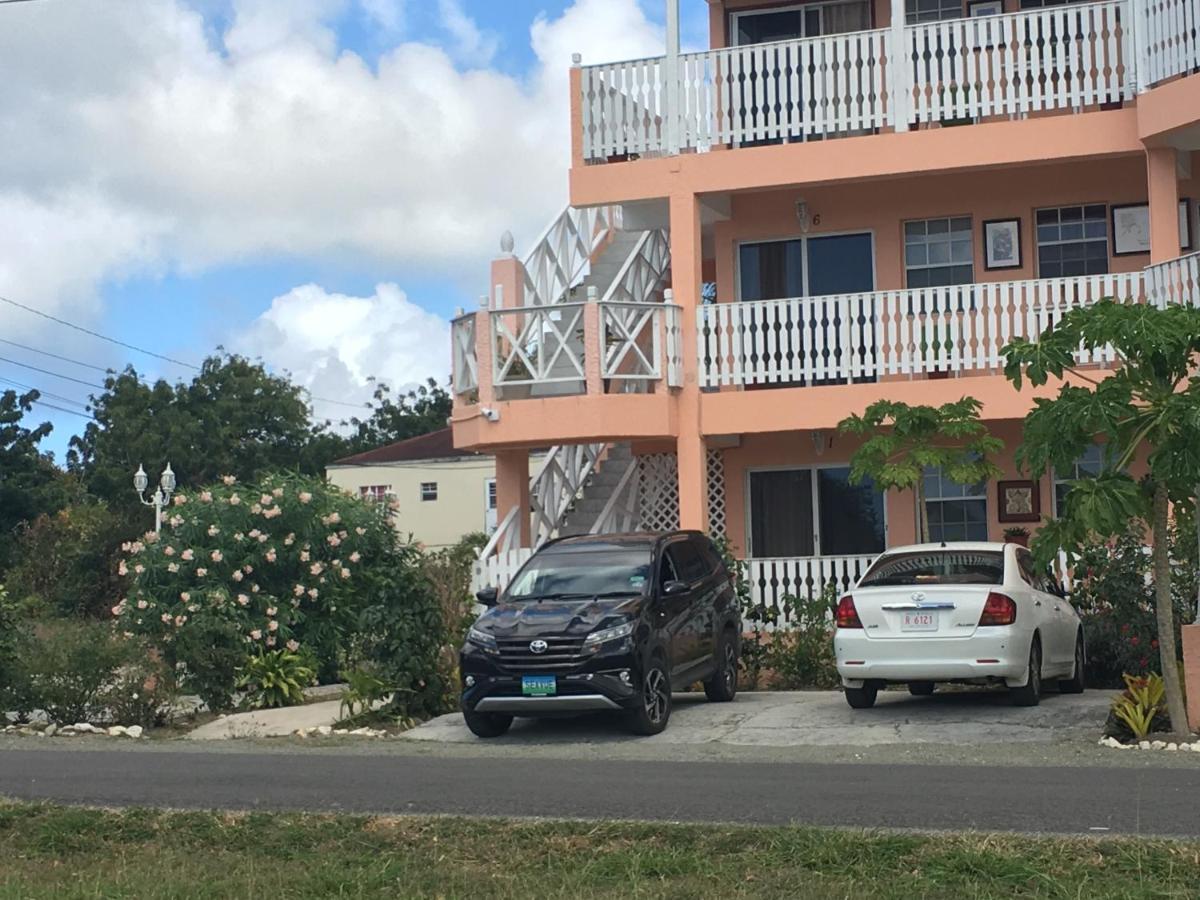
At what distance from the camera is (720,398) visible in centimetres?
2027

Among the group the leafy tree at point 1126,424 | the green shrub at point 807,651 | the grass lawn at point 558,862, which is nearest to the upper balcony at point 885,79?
the green shrub at point 807,651

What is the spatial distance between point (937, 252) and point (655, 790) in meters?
12.6

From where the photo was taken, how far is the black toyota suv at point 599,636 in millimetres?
14398

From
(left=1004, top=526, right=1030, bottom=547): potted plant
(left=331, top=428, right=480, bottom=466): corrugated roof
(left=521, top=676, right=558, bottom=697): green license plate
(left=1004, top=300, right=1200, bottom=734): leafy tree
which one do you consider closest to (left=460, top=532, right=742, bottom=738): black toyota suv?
(left=521, top=676, right=558, bottom=697): green license plate

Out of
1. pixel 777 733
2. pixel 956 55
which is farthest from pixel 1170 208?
pixel 777 733

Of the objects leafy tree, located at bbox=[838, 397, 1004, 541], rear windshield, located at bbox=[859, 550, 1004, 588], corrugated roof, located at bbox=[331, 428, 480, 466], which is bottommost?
rear windshield, located at bbox=[859, 550, 1004, 588]

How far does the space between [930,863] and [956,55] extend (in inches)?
531

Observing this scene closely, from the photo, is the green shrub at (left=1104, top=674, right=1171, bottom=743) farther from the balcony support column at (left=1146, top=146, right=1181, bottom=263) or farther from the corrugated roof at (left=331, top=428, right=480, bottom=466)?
the corrugated roof at (left=331, top=428, right=480, bottom=466)

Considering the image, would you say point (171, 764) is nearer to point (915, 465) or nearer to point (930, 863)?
point (930, 863)

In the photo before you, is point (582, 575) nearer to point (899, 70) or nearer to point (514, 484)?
point (514, 484)

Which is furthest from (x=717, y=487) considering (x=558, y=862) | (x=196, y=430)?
(x=196, y=430)

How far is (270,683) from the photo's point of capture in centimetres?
1850

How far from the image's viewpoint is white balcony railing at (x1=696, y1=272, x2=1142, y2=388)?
1936 cm

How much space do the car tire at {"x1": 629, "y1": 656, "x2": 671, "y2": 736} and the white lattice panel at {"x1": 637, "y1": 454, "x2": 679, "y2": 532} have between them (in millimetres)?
7326
